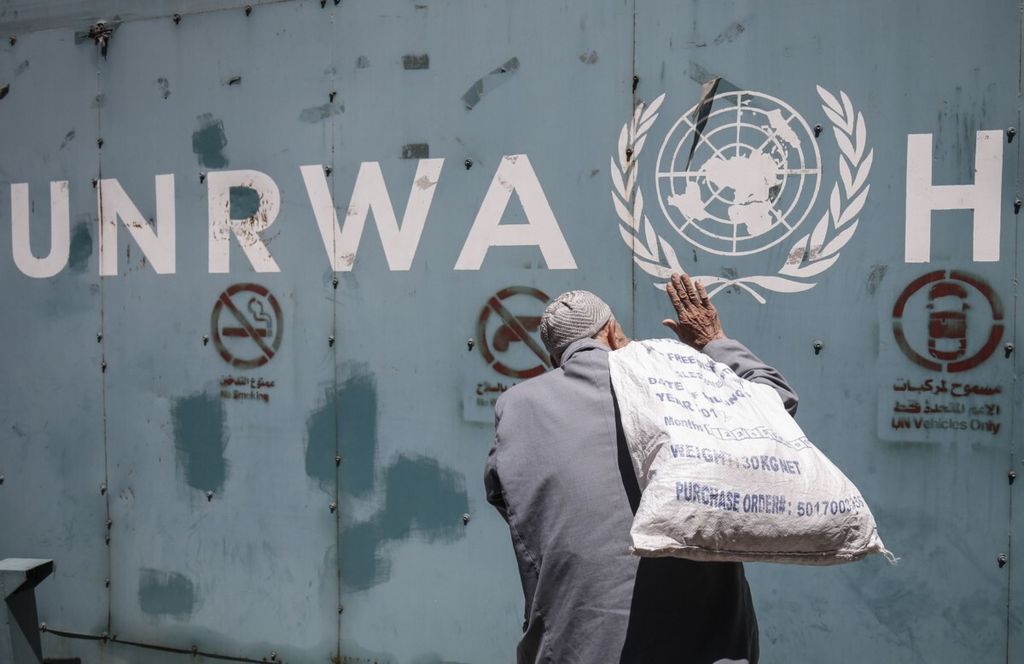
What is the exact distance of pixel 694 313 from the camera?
175cm

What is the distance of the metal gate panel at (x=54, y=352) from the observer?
10.3 ft

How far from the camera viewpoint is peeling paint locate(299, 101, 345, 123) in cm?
281

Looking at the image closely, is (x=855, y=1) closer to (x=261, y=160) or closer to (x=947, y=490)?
(x=947, y=490)

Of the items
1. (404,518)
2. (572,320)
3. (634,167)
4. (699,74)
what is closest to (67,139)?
(404,518)

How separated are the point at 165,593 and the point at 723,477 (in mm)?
2443

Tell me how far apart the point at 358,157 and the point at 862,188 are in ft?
5.19

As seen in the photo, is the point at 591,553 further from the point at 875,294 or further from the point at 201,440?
the point at 201,440

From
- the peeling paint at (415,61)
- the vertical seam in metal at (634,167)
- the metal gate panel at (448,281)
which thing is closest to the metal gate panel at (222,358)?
the metal gate panel at (448,281)

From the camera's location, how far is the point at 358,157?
2.79m

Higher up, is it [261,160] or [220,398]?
[261,160]

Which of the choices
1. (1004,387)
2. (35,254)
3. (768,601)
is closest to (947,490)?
(1004,387)

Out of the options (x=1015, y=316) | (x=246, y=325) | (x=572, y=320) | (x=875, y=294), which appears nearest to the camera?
(x=572, y=320)

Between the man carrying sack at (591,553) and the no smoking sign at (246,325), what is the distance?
60.4 inches

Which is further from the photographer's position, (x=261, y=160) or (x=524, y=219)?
(x=261, y=160)
